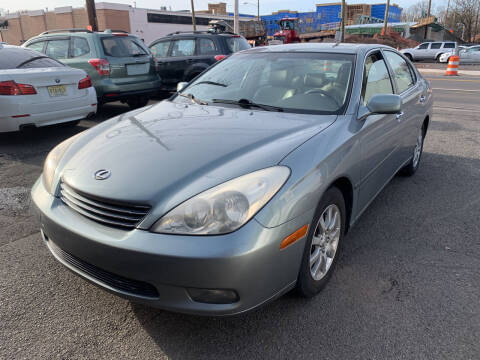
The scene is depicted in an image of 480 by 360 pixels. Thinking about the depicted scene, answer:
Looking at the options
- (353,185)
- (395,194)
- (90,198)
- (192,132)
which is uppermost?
(192,132)

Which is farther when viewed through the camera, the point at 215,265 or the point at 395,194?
the point at 395,194

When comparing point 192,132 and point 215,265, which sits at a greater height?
point 192,132

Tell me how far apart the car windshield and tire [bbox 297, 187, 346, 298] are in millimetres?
752

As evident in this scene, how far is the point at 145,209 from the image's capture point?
6.20 feet

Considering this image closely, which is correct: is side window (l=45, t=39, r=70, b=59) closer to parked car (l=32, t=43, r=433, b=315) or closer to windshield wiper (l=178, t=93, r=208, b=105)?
windshield wiper (l=178, t=93, r=208, b=105)

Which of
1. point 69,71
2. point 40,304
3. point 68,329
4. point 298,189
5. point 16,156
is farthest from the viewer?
point 69,71

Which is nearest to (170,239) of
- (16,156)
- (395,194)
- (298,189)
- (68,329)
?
(298,189)

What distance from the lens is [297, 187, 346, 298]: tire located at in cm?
218

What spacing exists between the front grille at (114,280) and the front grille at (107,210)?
269mm

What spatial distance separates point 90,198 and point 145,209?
36cm

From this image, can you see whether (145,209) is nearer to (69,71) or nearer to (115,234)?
(115,234)

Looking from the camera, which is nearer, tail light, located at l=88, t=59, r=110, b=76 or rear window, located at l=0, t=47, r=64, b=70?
rear window, located at l=0, t=47, r=64, b=70

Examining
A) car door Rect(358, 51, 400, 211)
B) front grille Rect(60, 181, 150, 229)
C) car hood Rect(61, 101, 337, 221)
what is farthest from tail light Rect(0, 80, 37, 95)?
car door Rect(358, 51, 400, 211)

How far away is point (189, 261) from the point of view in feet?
5.69
